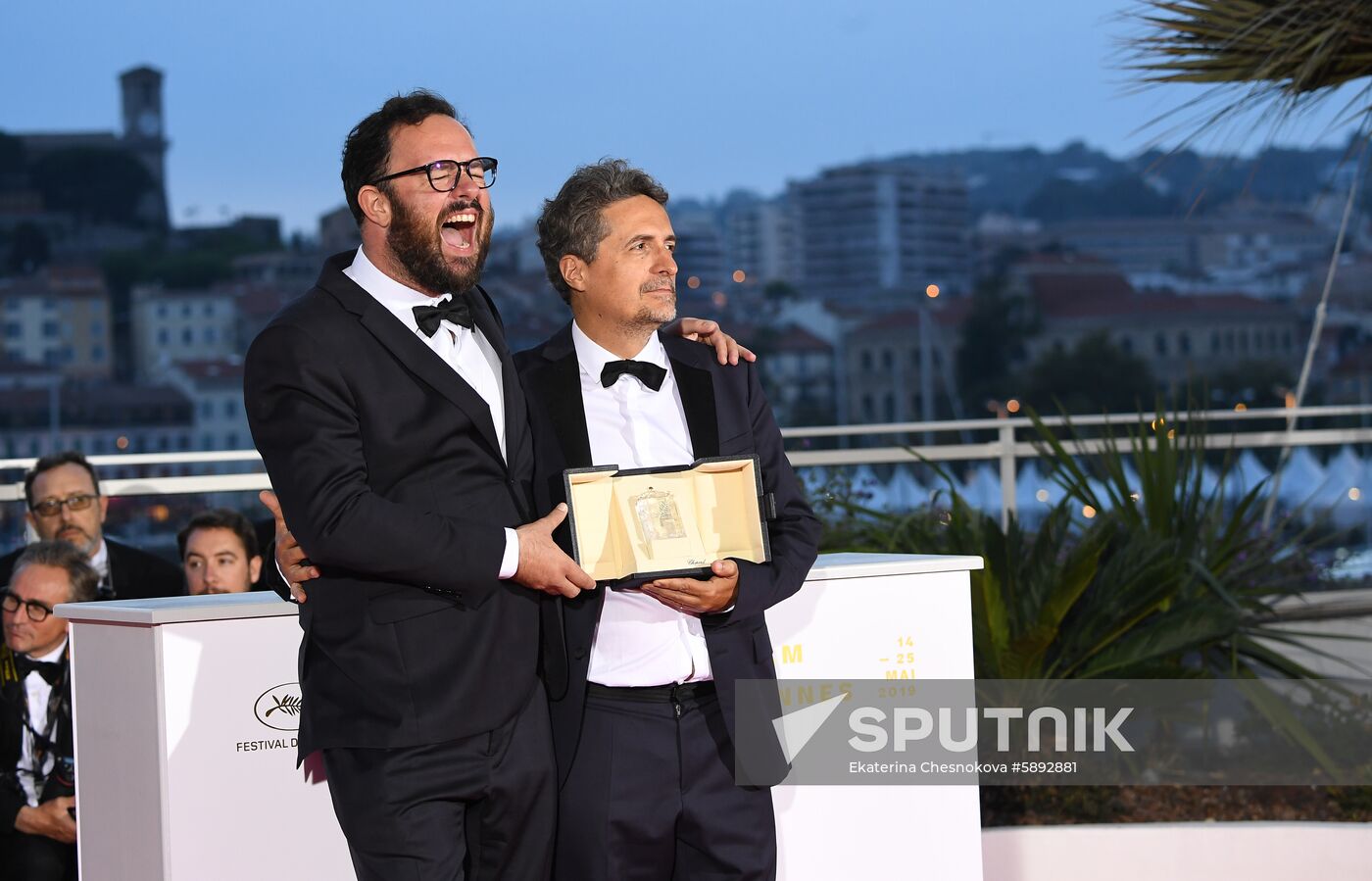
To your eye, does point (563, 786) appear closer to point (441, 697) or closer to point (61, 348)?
point (441, 697)

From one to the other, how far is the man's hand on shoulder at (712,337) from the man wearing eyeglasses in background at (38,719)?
1769mm

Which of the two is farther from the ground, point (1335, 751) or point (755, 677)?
point (755, 677)

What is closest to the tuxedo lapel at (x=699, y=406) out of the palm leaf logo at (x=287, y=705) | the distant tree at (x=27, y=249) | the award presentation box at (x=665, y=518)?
the award presentation box at (x=665, y=518)

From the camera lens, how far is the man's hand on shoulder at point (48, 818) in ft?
11.4

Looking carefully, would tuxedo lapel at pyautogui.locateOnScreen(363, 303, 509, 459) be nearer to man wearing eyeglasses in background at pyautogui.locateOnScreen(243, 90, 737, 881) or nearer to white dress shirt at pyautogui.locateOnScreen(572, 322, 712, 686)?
man wearing eyeglasses in background at pyautogui.locateOnScreen(243, 90, 737, 881)

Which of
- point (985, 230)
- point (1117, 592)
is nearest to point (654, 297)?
point (1117, 592)

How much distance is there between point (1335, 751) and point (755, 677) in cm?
335

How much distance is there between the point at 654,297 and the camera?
100 inches

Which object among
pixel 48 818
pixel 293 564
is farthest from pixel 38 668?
pixel 293 564


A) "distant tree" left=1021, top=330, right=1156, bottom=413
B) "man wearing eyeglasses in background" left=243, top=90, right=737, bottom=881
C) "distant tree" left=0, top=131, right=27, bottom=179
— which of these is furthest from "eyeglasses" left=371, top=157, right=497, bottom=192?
"distant tree" left=0, top=131, right=27, bottom=179

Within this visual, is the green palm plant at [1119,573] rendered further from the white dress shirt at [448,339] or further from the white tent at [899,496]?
the white dress shirt at [448,339]

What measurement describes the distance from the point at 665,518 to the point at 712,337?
1.66 ft

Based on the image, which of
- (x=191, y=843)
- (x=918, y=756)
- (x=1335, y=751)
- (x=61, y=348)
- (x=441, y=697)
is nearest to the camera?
(x=441, y=697)

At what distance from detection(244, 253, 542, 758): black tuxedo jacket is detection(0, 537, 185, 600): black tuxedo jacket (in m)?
2.51
